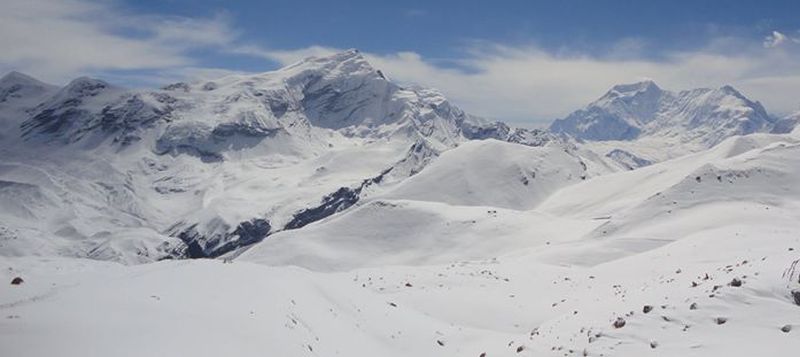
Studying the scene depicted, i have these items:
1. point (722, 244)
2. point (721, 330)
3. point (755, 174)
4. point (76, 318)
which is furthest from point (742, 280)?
point (755, 174)

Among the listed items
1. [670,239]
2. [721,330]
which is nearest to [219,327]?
[721,330]

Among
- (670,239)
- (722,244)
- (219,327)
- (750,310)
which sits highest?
(750,310)

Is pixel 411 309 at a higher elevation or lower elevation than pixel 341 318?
lower

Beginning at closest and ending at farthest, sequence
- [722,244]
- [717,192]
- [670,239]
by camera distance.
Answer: [722,244]
[670,239]
[717,192]

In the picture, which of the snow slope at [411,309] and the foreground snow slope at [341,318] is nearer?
the foreground snow slope at [341,318]

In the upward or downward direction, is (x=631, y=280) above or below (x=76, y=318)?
below

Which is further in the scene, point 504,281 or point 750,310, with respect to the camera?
point 504,281

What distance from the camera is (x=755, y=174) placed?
5187 inches

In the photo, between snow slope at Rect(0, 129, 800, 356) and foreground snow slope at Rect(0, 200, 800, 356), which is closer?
foreground snow slope at Rect(0, 200, 800, 356)

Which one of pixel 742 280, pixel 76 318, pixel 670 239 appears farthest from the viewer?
pixel 670 239

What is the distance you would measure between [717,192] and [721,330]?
113394 millimetres

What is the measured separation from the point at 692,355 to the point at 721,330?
188cm

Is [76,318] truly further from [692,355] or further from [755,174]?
[755,174]

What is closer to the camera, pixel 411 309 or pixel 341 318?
pixel 341 318
